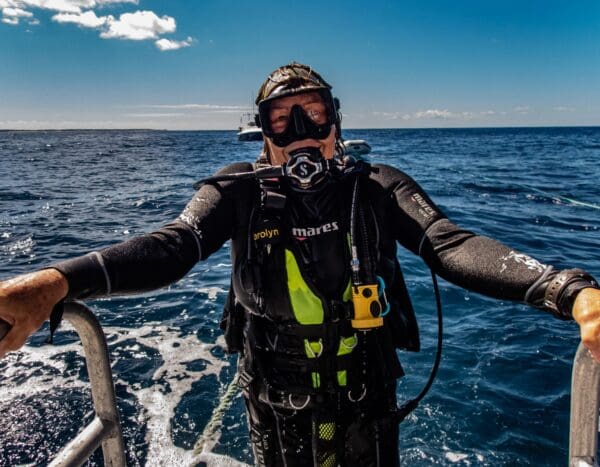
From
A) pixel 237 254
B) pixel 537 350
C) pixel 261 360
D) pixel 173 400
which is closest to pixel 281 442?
pixel 261 360

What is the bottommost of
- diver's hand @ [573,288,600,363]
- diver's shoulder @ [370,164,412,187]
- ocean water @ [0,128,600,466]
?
ocean water @ [0,128,600,466]

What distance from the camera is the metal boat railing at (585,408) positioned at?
1405mm

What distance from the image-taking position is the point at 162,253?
1.96m

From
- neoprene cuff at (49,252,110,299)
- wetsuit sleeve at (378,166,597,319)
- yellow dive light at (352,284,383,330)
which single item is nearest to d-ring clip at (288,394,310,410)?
yellow dive light at (352,284,383,330)

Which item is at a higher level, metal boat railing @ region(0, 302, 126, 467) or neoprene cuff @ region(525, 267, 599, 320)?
neoprene cuff @ region(525, 267, 599, 320)

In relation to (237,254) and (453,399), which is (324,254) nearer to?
(237,254)

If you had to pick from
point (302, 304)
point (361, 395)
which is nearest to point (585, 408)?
point (361, 395)

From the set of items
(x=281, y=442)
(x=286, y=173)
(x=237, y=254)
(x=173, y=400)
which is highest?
(x=286, y=173)

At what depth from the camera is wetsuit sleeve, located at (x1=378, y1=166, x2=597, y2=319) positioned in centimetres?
163

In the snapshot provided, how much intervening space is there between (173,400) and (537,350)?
4.73 m

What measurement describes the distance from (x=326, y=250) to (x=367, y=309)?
379mm

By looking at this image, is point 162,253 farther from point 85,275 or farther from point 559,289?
point 559,289

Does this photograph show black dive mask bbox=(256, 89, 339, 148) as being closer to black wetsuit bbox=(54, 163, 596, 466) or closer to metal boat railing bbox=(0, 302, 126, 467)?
black wetsuit bbox=(54, 163, 596, 466)

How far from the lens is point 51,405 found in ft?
16.1
